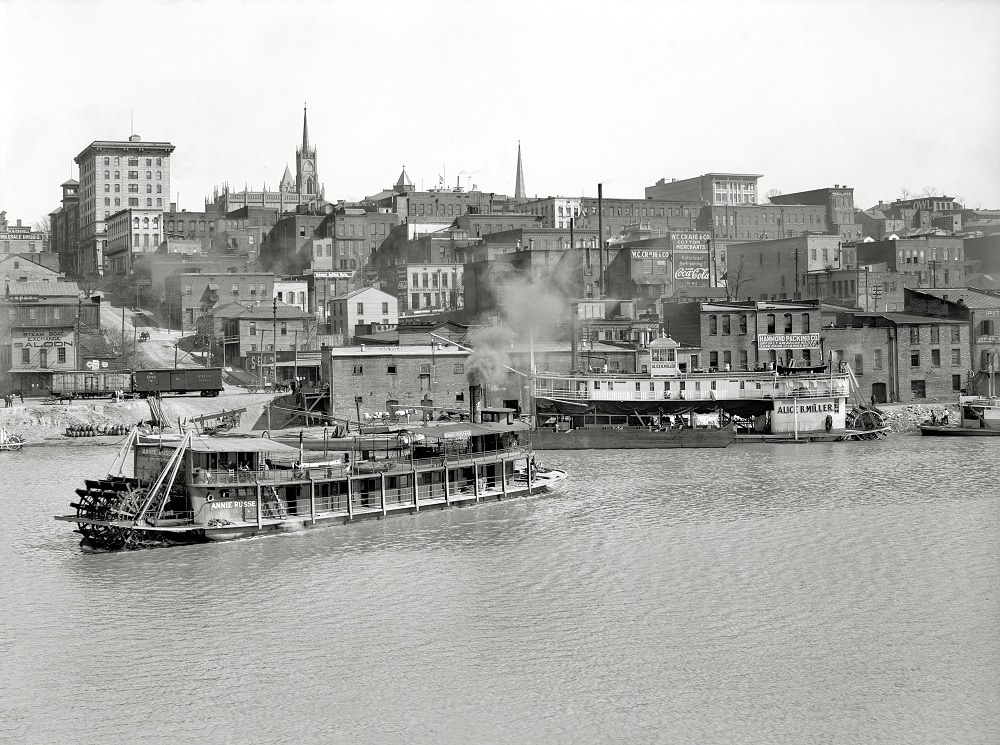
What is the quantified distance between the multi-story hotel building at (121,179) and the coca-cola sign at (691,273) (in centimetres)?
6771

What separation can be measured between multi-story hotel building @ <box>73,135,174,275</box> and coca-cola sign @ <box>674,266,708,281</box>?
67.7 meters

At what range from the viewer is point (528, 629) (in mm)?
26359

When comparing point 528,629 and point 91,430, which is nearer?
point 528,629

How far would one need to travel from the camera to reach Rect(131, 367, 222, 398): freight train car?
68625 mm

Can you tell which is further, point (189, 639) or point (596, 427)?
point (596, 427)

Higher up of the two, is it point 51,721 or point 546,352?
point 546,352

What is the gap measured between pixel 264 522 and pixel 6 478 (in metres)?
17.7

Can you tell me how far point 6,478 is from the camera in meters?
48.6

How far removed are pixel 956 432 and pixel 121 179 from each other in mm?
104884

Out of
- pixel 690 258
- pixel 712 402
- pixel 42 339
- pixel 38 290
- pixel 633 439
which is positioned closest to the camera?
pixel 633 439

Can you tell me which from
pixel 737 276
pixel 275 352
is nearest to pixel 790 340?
pixel 737 276

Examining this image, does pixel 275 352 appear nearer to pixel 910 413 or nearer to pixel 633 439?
pixel 633 439

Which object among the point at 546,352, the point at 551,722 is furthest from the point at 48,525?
the point at 546,352

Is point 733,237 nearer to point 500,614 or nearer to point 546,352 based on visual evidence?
point 546,352
